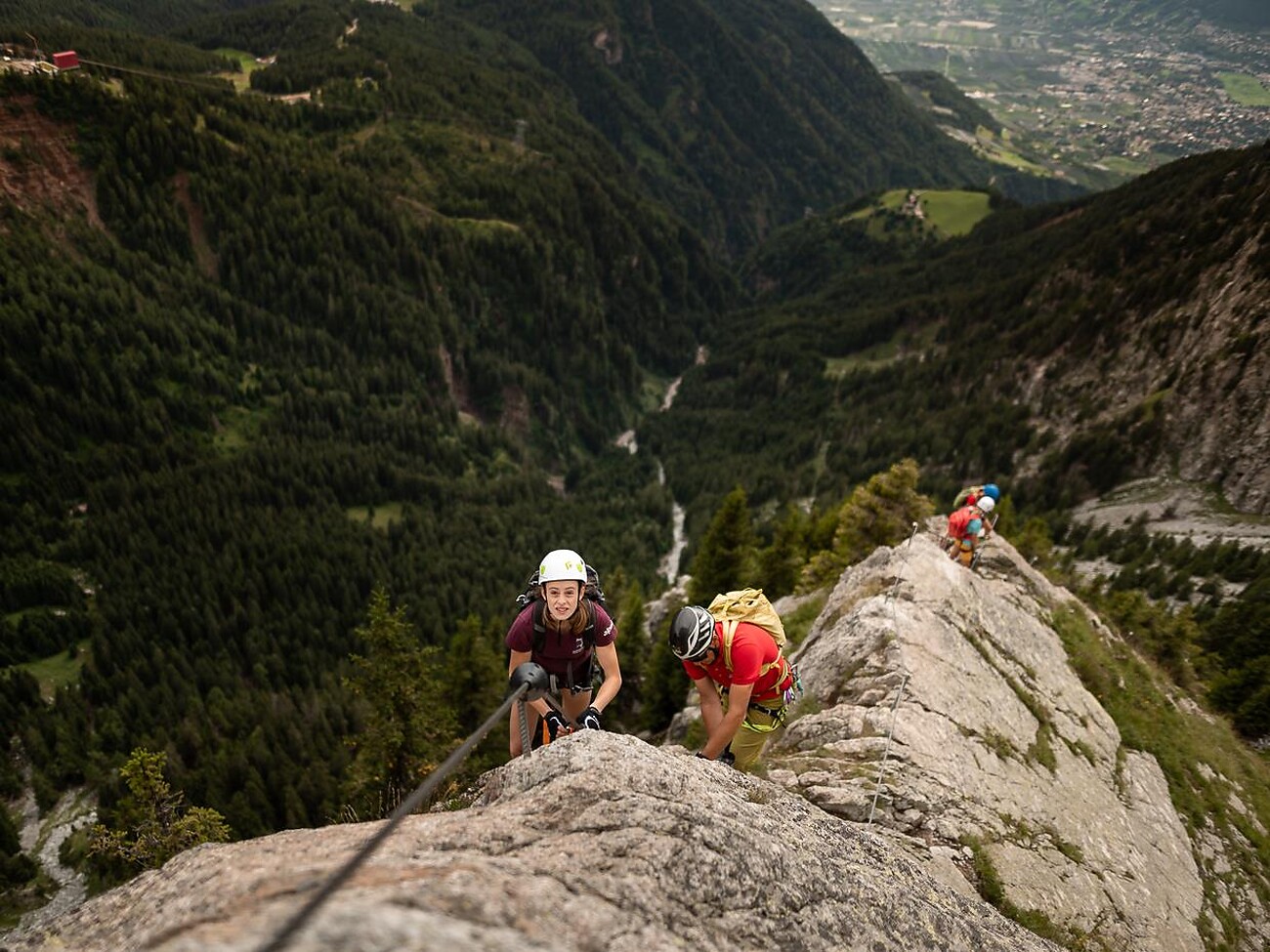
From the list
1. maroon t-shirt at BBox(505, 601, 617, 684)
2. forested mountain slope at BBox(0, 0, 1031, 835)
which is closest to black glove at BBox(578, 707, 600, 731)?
maroon t-shirt at BBox(505, 601, 617, 684)

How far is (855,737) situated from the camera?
13.6 m

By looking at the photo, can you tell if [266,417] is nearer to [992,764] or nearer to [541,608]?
[541,608]

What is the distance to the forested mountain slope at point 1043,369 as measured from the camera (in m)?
83.9

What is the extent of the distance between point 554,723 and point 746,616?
3.34 m

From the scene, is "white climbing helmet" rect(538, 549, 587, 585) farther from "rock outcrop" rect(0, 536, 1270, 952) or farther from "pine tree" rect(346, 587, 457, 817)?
"pine tree" rect(346, 587, 457, 817)

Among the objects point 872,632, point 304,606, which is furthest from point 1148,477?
point 304,606

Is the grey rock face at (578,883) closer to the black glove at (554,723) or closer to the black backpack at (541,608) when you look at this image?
the black glove at (554,723)

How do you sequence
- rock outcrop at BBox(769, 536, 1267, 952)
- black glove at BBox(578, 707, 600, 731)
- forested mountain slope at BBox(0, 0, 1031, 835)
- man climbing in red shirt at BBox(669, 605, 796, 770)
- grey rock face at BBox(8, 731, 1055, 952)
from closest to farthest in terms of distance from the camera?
grey rock face at BBox(8, 731, 1055, 952)
black glove at BBox(578, 707, 600, 731)
man climbing in red shirt at BBox(669, 605, 796, 770)
rock outcrop at BBox(769, 536, 1267, 952)
forested mountain slope at BBox(0, 0, 1031, 835)

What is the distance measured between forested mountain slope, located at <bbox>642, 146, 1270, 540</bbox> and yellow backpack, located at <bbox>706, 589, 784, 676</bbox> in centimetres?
8734

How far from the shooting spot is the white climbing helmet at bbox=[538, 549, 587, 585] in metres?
9.17

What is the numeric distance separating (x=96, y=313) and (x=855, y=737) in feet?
Answer: 510

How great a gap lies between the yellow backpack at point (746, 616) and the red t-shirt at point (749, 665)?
0.07 metres

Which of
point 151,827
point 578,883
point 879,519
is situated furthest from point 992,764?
point 151,827

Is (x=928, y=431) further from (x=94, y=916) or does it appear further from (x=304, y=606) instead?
(x=94, y=916)
